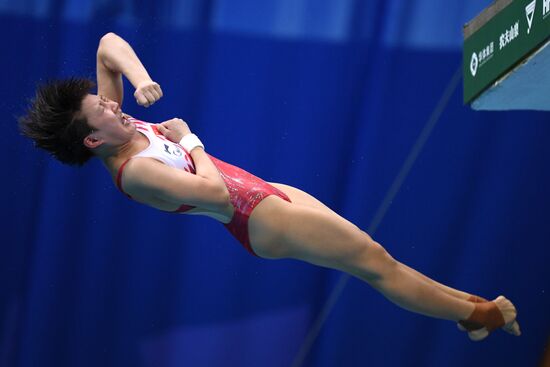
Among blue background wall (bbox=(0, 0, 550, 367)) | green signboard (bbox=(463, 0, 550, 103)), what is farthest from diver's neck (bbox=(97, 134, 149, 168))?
blue background wall (bbox=(0, 0, 550, 367))

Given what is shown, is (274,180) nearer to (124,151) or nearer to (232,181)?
(232,181)

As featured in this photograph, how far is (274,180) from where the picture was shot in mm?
3693

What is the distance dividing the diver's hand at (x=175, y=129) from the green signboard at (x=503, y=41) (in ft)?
2.60

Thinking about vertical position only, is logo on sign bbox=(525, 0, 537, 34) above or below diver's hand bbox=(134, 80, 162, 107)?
above

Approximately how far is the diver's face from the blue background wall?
1.06 meters

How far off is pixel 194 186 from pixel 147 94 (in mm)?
278

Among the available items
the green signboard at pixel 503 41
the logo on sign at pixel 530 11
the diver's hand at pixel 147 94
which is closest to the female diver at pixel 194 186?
the diver's hand at pixel 147 94

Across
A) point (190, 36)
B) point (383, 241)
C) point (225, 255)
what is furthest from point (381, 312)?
point (190, 36)

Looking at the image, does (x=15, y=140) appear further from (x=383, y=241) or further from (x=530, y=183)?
(x=530, y=183)

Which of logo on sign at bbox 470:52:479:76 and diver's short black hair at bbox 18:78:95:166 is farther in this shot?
diver's short black hair at bbox 18:78:95:166

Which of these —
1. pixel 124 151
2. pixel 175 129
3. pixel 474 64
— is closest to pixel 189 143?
pixel 175 129

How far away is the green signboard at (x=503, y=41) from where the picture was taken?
208 cm

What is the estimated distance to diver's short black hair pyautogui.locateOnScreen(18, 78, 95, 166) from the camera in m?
2.52

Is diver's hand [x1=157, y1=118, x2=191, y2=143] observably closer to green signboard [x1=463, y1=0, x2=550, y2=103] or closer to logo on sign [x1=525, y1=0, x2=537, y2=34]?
green signboard [x1=463, y1=0, x2=550, y2=103]
